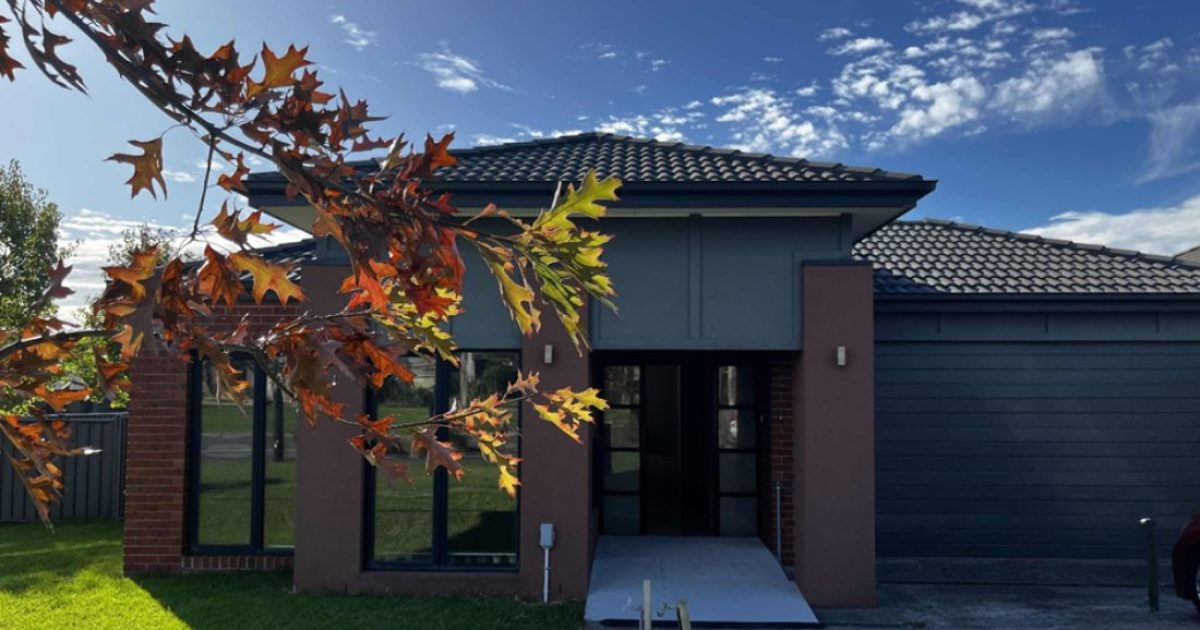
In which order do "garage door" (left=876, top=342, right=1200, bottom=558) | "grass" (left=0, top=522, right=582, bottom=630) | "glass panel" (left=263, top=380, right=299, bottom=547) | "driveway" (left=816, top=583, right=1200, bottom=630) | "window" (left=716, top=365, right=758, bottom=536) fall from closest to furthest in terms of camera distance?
"grass" (left=0, top=522, right=582, bottom=630)
"driveway" (left=816, top=583, right=1200, bottom=630)
"glass panel" (left=263, top=380, right=299, bottom=547)
"garage door" (left=876, top=342, right=1200, bottom=558)
"window" (left=716, top=365, right=758, bottom=536)

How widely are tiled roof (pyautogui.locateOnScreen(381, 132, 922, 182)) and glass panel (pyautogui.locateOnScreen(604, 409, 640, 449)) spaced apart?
324 centimetres

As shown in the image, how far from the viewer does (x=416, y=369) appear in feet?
26.5

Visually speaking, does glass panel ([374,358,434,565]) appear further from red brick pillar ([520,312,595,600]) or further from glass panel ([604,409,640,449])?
glass panel ([604,409,640,449])

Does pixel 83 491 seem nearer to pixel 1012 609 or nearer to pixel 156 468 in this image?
pixel 156 468

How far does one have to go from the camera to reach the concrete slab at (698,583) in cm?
678

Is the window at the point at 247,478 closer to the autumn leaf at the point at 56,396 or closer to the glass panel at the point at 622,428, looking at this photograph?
the glass panel at the point at 622,428

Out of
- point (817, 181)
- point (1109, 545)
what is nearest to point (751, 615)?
point (817, 181)

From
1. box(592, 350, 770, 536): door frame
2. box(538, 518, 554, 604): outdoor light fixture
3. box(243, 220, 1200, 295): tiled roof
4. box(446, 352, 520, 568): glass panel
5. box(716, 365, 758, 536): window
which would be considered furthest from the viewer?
box(716, 365, 758, 536): window

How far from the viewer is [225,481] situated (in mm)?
8531

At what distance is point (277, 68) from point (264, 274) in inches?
19.4

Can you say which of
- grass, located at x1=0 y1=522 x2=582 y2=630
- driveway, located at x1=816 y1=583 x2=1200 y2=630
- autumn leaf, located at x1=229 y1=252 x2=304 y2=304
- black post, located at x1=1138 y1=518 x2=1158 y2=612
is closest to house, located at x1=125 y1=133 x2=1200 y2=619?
grass, located at x1=0 y1=522 x2=582 y2=630

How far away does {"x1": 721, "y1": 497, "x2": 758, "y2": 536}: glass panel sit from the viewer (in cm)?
955

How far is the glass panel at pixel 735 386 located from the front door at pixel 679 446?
1cm

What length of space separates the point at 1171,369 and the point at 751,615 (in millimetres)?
6495
